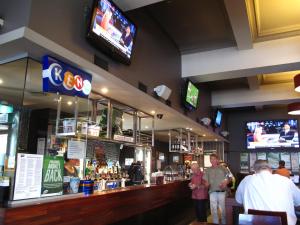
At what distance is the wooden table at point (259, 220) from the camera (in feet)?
7.66

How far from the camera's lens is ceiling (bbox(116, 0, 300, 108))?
4574 millimetres

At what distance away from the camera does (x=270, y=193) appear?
2.76 meters

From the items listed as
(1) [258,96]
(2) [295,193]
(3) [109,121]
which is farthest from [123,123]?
(1) [258,96]

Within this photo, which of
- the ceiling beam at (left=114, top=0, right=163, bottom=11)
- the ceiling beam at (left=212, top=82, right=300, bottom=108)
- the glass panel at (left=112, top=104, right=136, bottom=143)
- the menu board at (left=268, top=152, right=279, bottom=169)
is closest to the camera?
the ceiling beam at (left=114, top=0, right=163, bottom=11)

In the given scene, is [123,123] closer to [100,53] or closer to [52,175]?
[100,53]

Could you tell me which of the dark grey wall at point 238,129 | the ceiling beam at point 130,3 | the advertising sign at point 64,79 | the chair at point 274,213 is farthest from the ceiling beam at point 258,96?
the advertising sign at point 64,79

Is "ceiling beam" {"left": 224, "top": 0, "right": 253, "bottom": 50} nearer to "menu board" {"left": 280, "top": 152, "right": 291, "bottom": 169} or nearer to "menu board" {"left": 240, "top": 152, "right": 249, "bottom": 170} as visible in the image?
"menu board" {"left": 280, "top": 152, "right": 291, "bottom": 169}

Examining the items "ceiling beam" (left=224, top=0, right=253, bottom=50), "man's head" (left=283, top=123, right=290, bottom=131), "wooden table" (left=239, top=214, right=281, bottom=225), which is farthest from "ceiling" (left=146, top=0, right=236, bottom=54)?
"man's head" (left=283, top=123, right=290, bottom=131)

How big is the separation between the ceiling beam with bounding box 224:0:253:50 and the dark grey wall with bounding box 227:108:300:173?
6.12 metres

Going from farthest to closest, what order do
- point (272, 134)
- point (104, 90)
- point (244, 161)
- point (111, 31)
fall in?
point (244, 161) → point (272, 134) → point (104, 90) → point (111, 31)

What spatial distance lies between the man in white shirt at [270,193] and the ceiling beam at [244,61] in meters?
3.13

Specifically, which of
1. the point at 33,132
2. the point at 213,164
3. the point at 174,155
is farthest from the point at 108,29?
the point at 174,155

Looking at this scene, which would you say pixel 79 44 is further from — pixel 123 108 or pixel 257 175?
pixel 257 175

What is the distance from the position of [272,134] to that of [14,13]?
9830mm
